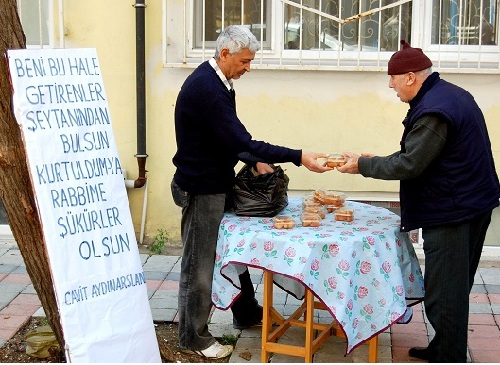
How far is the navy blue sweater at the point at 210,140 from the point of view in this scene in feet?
14.8

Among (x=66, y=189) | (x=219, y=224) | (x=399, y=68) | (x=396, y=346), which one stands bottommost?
(x=396, y=346)

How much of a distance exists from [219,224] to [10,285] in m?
2.18

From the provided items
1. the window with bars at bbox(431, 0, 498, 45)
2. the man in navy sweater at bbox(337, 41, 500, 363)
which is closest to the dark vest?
the man in navy sweater at bbox(337, 41, 500, 363)

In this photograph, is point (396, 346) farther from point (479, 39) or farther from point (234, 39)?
point (479, 39)

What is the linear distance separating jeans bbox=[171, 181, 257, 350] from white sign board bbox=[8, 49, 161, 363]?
478 millimetres

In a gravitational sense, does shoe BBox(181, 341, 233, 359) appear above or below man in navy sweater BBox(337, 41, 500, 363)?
below

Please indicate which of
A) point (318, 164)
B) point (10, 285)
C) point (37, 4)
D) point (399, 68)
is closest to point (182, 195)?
point (318, 164)

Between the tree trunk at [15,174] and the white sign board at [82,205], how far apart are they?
285mm

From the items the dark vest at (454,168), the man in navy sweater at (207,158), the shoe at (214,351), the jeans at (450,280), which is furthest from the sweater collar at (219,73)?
the shoe at (214,351)

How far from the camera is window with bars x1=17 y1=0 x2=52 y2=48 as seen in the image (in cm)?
696

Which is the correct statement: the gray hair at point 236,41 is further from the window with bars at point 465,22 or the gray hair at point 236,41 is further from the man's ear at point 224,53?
the window with bars at point 465,22

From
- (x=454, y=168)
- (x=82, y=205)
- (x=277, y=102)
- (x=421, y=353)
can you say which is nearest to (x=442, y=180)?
(x=454, y=168)

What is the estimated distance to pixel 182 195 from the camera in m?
4.76

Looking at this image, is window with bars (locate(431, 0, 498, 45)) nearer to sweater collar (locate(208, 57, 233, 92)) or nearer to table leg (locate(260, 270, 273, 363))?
sweater collar (locate(208, 57, 233, 92))
